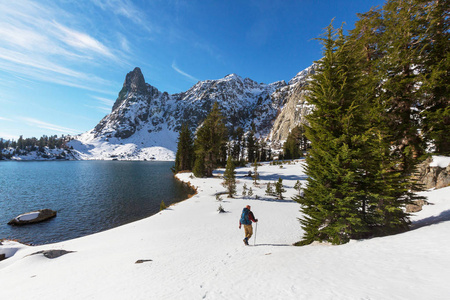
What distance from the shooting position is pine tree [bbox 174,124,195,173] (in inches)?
2249

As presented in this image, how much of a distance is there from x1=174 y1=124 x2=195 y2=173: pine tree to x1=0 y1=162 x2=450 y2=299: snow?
44842mm

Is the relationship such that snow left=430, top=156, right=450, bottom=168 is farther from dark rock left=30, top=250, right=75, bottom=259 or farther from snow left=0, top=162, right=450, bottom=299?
dark rock left=30, top=250, right=75, bottom=259

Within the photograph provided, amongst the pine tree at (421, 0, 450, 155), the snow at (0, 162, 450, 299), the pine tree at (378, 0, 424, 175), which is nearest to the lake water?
the snow at (0, 162, 450, 299)

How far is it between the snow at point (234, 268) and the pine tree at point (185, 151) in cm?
4484

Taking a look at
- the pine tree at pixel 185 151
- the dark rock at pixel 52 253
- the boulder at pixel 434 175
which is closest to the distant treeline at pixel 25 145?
the pine tree at pixel 185 151

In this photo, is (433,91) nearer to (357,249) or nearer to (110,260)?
(357,249)

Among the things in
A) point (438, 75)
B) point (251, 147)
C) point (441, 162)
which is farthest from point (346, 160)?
point (251, 147)

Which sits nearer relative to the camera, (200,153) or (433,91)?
(433,91)

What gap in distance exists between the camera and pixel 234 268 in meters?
7.12

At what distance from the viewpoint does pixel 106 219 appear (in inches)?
810

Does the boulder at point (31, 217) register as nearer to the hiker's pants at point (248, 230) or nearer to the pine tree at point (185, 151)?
the hiker's pants at point (248, 230)

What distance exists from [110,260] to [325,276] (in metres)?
9.92

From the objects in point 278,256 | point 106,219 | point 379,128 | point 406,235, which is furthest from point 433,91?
point 106,219

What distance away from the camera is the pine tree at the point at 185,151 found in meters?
57.1
